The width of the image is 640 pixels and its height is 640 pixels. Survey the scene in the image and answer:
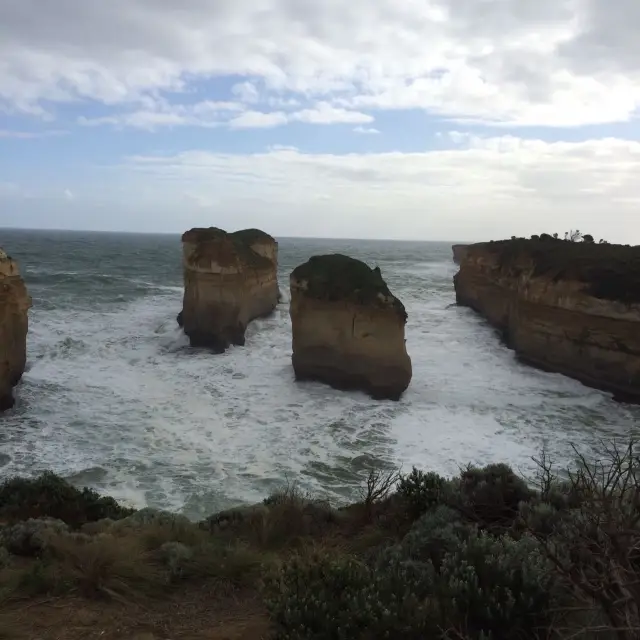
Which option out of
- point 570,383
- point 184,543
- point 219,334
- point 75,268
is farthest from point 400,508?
point 75,268

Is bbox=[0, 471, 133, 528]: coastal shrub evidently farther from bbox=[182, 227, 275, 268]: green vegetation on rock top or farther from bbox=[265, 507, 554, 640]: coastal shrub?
bbox=[182, 227, 275, 268]: green vegetation on rock top

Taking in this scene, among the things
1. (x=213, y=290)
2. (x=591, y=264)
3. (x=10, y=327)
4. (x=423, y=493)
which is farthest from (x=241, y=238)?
(x=423, y=493)

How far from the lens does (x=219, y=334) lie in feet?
68.5

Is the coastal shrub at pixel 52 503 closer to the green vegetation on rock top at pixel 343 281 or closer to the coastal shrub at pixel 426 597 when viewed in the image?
the coastal shrub at pixel 426 597

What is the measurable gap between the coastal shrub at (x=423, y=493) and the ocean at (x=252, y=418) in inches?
131

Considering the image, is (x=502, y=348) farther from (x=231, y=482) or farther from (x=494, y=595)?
(x=494, y=595)

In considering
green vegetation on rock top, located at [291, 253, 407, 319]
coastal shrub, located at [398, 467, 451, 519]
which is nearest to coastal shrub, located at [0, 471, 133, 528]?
coastal shrub, located at [398, 467, 451, 519]

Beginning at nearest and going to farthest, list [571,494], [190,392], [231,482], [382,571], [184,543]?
1. [382,571]
2. [571,494]
3. [184,543]
4. [231,482]
5. [190,392]

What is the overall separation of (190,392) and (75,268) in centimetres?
3381

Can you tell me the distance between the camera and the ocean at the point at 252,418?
10742 millimetres

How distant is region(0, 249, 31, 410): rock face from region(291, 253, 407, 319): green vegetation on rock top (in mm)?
7571

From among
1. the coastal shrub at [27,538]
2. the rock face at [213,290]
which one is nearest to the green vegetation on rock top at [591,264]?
the rock face at [213,290]

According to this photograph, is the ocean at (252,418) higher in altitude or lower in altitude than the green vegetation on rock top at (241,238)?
lower

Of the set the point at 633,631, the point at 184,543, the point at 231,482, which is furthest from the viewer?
the point at 231,482
